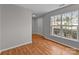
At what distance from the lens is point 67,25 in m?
5.28

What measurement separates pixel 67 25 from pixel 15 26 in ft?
8.57

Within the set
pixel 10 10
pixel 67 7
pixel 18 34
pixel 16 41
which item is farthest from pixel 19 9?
pixel 67 7

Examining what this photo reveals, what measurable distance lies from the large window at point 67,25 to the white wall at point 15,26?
1806 millimetres

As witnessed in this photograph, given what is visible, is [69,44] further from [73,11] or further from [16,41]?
[16,41]

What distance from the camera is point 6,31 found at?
4.09 meters

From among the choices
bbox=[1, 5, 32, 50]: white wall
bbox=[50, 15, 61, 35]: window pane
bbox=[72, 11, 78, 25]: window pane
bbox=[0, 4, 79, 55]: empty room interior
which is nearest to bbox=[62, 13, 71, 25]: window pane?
bbox=[0, 4, 79, 55]: empty room interior

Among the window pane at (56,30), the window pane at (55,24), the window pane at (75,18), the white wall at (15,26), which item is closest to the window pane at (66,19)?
the window pane at (75,18)

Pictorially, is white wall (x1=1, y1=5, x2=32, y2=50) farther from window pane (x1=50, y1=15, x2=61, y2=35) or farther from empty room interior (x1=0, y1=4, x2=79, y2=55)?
window pane (x1=50, y1=15, x2=61, y2=35)

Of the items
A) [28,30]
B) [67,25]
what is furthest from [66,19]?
[28,30]

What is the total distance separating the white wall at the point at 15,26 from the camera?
4035 millimetres

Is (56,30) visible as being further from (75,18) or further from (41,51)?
(41,51)

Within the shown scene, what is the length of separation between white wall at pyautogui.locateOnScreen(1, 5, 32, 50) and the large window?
181cm

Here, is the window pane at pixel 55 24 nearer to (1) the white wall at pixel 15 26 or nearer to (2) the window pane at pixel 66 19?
(2) the window pane at pixel 66 19

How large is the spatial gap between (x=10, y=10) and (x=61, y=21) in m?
2.98
